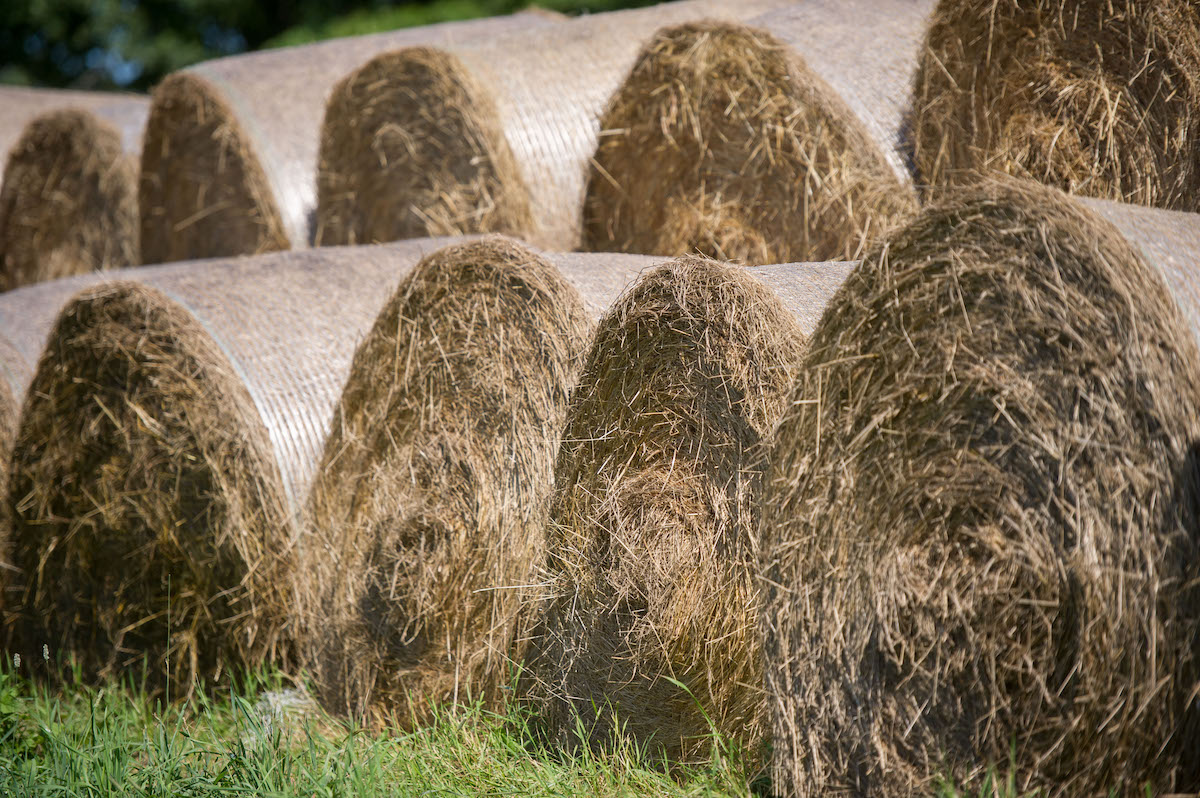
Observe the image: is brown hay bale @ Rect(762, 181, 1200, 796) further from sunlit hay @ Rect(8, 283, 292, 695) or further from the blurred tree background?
the blurred tree background

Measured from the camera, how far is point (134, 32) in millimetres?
17422

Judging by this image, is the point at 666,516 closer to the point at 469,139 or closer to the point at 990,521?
the point at 990,521

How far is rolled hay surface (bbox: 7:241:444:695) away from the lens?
3.66 m

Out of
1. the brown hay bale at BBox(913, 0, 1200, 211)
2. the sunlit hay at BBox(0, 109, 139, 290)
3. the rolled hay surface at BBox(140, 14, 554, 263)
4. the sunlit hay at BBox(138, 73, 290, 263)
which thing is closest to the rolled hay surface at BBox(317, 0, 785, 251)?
the rolled hay surface at BBox(140, 14, 554, 263)

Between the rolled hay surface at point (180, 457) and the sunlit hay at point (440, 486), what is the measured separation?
0.63 feet

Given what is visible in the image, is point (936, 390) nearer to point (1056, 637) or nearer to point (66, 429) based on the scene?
point (1056, 637)

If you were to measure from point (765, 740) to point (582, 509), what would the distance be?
2.33ft

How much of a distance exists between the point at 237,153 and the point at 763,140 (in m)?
2.66

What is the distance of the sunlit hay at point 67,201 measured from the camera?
6.45m

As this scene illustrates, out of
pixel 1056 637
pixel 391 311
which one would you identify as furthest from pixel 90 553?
pixel 1056 637

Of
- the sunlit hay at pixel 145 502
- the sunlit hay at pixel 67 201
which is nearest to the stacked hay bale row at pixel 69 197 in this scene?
the sunlit hay at pixel 67 201

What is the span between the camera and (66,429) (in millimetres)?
4043

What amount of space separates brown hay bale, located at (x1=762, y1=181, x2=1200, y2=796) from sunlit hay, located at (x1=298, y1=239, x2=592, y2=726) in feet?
2.83

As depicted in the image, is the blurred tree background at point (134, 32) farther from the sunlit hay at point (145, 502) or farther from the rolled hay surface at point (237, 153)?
the sunlit hay at point (145, 502)
